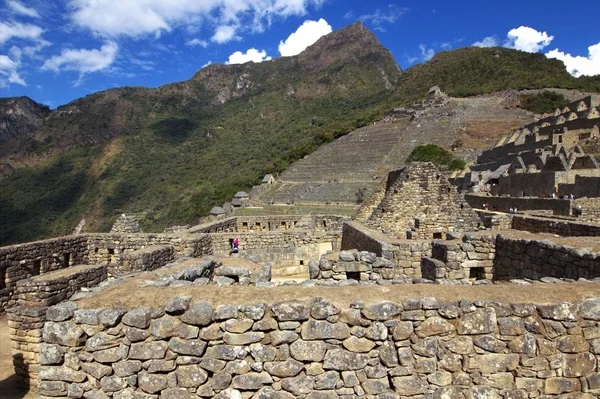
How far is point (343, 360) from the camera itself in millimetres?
3219

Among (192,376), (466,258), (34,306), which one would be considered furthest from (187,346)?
(466,258)

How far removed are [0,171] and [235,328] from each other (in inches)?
5398

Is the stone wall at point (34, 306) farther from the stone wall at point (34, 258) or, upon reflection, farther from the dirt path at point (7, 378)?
the stone wall at point (34, 258)

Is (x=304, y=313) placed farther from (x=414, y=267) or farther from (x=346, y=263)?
(x=414, y=267)

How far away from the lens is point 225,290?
3.72 m

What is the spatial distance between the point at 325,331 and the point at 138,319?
5.68 ft

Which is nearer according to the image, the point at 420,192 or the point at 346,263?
the point at 346,263

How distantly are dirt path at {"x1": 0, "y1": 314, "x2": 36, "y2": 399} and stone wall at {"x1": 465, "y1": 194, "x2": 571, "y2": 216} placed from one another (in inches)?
734

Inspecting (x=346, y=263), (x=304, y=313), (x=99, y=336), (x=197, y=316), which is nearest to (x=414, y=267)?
(x=346, y=263)

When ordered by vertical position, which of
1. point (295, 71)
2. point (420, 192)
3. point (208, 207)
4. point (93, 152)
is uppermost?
point (295, 71)

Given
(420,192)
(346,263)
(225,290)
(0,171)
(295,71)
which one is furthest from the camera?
(295,71)

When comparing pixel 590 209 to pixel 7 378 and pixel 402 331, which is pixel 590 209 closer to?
pixel 402 331

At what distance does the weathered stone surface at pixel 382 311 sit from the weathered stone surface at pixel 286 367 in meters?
0.77

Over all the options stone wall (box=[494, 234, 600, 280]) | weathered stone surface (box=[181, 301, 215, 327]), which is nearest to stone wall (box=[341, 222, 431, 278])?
stone wall (box=[494, 234, 600, 280])
